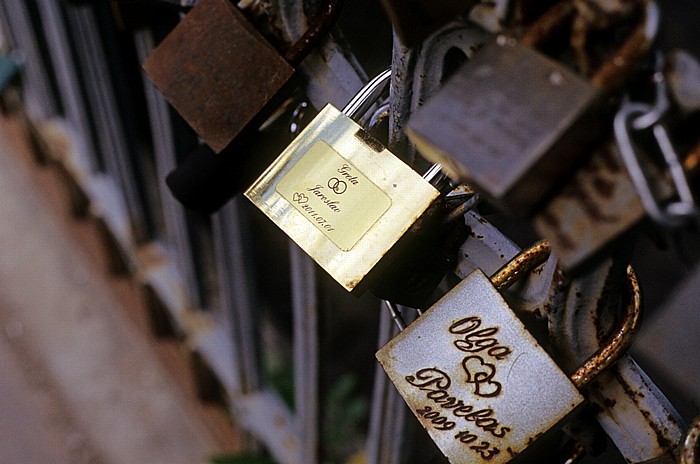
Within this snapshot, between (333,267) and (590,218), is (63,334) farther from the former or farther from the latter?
(590,218)

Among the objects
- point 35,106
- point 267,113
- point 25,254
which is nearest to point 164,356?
point 25,254

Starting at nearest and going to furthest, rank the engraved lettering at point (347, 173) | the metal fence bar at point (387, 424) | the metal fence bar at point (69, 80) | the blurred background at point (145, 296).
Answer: the engraved lettering at point (347, 173) < the metal fence bar at point (387, 424) < the blurred background at point (145, 296) < the metal fence bar at point (69, 80)

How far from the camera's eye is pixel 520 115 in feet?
1.19

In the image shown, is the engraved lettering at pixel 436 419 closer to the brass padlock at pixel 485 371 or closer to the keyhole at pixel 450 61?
the brass padlock at pixel 485 371

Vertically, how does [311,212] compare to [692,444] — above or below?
above

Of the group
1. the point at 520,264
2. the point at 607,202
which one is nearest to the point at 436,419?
the point at 520,264

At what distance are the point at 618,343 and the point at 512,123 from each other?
0.23 meters

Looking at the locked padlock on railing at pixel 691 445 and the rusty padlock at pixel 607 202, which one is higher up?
the rusty padlock at pixel 607 202

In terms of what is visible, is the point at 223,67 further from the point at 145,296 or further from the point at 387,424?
the point at 145,296

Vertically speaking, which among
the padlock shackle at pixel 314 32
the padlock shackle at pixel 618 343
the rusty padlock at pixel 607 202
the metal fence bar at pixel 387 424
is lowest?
the metal fence bar at pixel 387 424

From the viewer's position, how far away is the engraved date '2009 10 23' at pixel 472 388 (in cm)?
52

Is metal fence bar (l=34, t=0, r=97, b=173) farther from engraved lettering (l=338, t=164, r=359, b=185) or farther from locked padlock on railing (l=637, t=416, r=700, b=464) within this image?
locked padlock on railing (l=637, t=416, r=700, b=464)

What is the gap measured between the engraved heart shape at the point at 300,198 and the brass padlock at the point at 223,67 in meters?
0.11

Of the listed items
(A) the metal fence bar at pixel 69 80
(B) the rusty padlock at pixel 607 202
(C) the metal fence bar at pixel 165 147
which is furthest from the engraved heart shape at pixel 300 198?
(A) the metal fence bar at pixel 69 80
